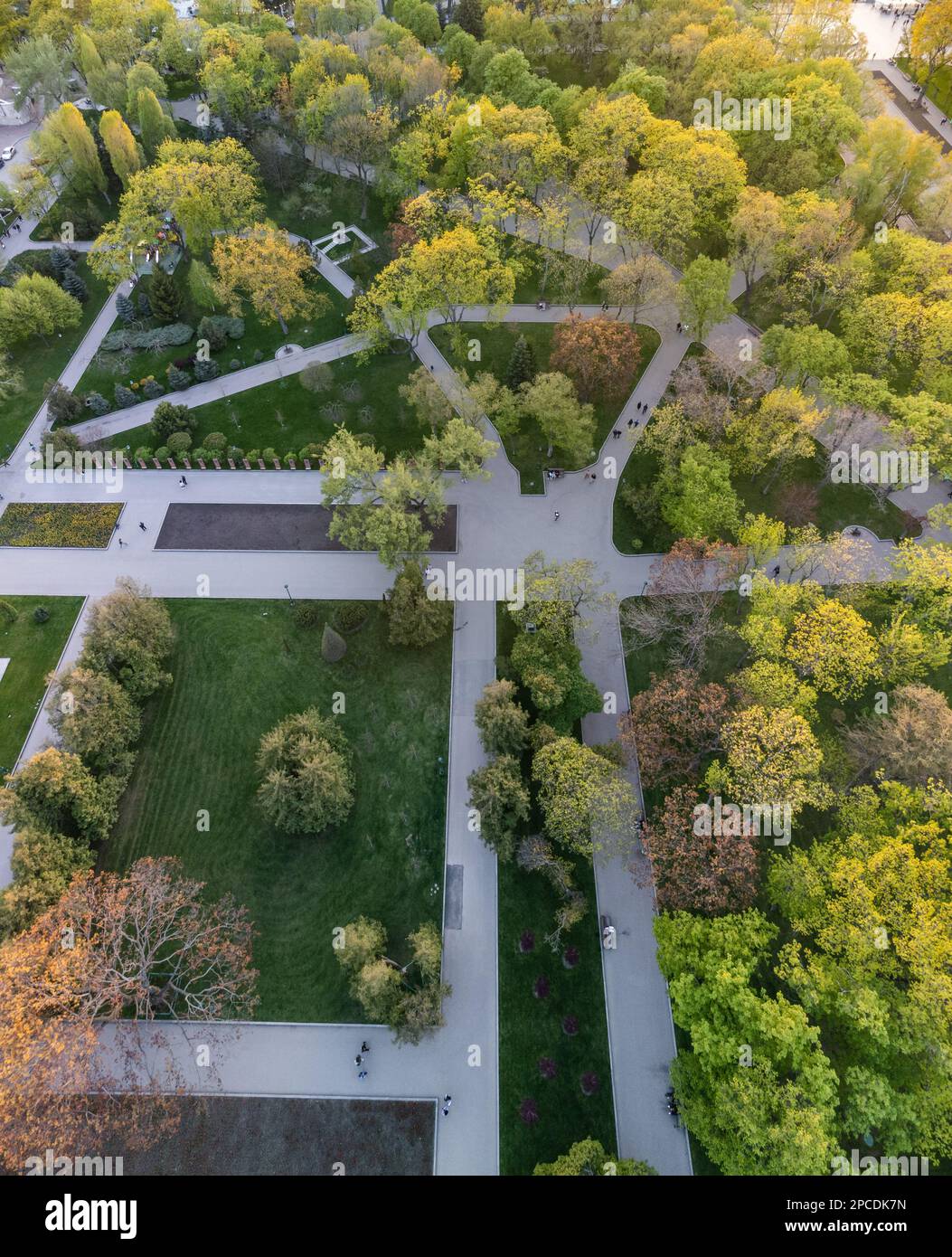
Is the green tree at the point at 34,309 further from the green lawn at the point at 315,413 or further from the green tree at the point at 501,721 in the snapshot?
the green tree at the point at 501,721

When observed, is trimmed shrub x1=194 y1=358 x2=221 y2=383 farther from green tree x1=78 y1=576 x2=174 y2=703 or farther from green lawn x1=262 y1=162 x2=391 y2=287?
green tree x1=78 y1=576 x2=174 y2=703

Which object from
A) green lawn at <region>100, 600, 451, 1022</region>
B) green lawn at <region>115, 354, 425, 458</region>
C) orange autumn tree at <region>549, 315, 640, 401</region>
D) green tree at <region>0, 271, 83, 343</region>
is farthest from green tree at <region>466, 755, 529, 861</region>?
green tree at <region>0, 271, 83, 343</region>

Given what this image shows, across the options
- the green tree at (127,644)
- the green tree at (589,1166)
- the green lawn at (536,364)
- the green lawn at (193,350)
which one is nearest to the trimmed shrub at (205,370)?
the green lawn at (193,350)

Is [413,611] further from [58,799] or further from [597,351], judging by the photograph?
[597,351]

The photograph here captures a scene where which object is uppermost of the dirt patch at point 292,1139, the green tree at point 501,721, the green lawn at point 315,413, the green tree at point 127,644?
the green lawn at point 315,413
